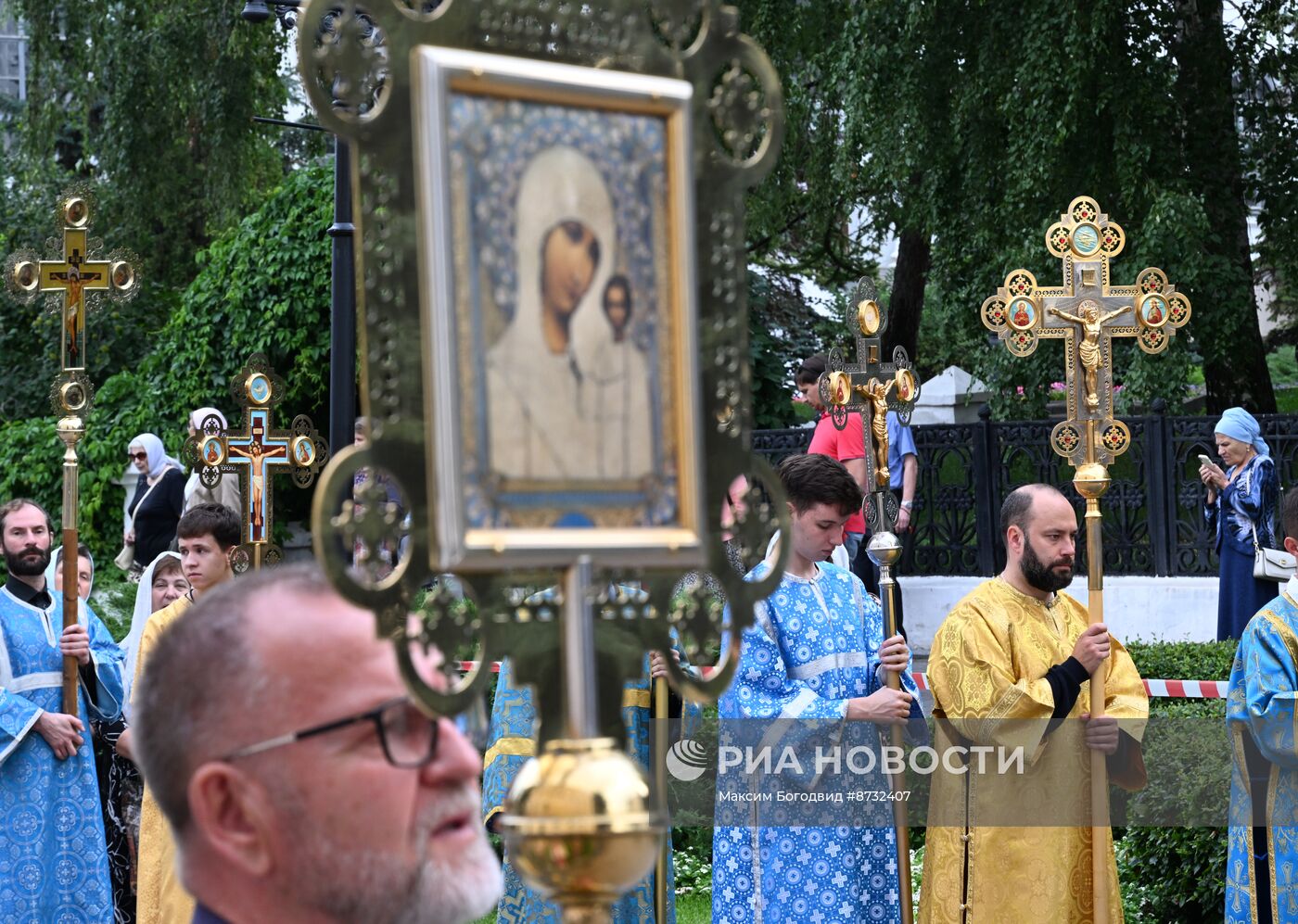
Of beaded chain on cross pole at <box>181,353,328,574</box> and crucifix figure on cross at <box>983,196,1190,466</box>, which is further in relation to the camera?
beaded chain on cross pole at <box>181,353,328,574</box>

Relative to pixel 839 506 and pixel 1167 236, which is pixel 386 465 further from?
pixel 1167 236

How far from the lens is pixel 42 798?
24.1 feet

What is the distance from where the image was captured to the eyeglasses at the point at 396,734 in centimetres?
200

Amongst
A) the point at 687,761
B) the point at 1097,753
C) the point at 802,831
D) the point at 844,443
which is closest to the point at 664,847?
the point at 802,831

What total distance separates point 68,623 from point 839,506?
324 centimetres

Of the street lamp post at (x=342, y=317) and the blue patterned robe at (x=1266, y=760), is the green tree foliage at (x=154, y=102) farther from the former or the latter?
the blue patterned robe at (x=1266, y=760)

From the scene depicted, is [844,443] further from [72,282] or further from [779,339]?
[779,339]

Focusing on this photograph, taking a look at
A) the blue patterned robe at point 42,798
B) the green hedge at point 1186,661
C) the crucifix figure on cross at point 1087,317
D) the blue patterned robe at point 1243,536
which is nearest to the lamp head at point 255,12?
the blue patterned robe at point 42,798

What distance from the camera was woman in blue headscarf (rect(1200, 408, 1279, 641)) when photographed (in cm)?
1058

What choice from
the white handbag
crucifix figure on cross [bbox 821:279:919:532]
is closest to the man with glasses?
crucifix figure on cross [bbox 821:279:919:532]

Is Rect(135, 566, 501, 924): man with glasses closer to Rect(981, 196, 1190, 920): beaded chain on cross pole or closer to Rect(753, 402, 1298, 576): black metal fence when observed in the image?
Rect(981, 196, 1190, 920): beaded chain on cross pole

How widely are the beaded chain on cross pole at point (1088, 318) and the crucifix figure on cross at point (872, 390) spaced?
40 cm

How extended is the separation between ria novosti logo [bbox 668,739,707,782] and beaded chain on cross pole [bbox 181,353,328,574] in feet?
6.34

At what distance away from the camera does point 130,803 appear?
8281 millimetres
